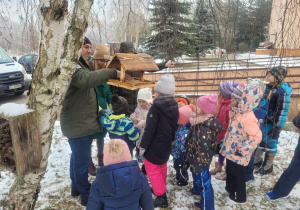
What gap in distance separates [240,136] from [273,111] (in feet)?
3.01

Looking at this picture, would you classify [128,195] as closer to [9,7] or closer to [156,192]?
[156,192]

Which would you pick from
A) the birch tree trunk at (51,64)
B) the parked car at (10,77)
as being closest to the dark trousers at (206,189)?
the birch tree trunk at (51,64)

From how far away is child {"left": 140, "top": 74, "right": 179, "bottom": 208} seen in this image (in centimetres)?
239

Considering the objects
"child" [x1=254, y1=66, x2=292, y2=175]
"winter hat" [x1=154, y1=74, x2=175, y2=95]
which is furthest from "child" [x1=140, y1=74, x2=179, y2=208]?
"child" [x1=254, y1=66, x2=292, y2=175]

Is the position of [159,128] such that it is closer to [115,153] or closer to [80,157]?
[115,153]

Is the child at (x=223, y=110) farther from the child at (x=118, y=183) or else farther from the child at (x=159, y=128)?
the child at (x=118, y=183)

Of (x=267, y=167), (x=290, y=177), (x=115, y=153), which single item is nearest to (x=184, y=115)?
(x=115, y=153)

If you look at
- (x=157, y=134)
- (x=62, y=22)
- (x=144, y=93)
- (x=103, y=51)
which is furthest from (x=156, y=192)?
(x=62, y=22)

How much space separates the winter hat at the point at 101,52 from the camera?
8.64 ft

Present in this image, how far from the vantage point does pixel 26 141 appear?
1.44m

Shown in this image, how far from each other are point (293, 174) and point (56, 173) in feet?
11.4

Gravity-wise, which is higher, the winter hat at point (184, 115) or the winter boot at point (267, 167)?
the winter hat at point (184, 115)

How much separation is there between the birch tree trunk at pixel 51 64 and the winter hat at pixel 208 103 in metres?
1.40

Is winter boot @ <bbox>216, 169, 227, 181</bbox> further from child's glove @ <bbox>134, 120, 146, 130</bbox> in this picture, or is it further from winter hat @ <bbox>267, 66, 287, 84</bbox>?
winter hat @ <bbox>267, 66, 287, 84</bbox>
